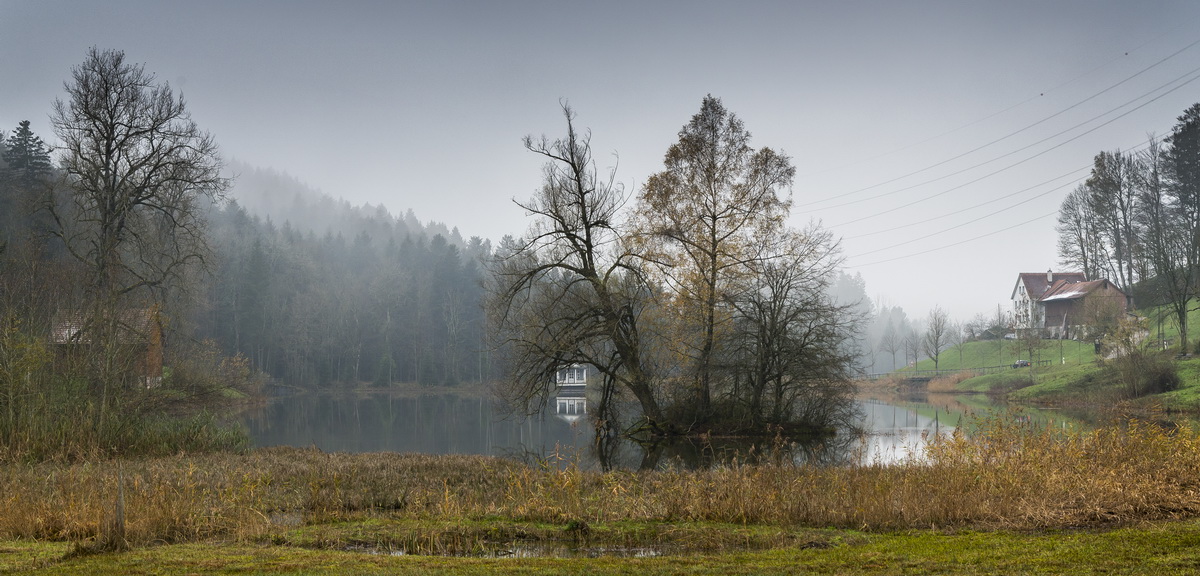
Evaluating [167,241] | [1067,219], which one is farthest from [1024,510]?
[1067,219]

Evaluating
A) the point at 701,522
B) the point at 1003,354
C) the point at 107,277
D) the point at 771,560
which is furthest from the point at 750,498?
the point at 1003,354

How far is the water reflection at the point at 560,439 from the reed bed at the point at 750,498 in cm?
177

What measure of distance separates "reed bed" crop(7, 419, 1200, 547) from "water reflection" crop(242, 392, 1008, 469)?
1.77m

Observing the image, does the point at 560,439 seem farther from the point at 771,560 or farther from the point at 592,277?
the point at 771,560

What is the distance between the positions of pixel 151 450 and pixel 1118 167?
197ft

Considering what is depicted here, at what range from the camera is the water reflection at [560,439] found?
19.6 m

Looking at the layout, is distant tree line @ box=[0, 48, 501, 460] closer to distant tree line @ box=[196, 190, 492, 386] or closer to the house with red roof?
distant tree line @ box=[196, 190, 492, 386]

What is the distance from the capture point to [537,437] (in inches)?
1104

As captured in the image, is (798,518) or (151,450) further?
(151,450)

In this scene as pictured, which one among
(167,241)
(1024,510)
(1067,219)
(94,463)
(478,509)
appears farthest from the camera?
(1067,219)

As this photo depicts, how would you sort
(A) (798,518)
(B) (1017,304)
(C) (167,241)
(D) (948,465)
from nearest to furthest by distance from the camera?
1. (A) (798,518)
2. (D) (948,465)
3. (C) (167,241)
4. (B) (1017,304)

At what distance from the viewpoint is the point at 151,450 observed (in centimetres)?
1711

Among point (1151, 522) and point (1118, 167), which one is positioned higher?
point (1118, 167)

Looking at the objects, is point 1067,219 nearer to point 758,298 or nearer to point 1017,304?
point 1017,304
